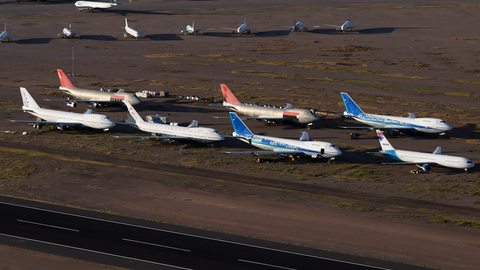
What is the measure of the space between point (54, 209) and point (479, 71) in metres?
119

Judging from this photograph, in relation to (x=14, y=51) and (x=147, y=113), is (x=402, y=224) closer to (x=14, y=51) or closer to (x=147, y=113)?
(x=147, y=113)

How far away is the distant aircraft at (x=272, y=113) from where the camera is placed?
316 ft

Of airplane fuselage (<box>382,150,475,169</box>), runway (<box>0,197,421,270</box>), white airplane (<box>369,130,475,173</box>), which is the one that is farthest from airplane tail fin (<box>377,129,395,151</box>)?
runway (<box>0,197,421,270</box>)

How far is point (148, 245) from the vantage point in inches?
2084

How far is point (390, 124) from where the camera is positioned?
93688 mm

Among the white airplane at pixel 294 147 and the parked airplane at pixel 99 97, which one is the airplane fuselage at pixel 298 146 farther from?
the parked airplane at pixel 99 97

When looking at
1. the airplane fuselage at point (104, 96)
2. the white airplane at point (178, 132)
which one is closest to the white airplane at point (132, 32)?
the airplane fuselage at point (104, 96)

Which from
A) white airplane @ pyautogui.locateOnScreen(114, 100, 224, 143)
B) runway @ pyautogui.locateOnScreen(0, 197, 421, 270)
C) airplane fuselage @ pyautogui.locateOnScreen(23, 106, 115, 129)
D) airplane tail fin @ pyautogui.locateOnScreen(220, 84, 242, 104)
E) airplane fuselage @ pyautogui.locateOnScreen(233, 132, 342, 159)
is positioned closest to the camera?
runway @ pyautogui.locateOnScreen(0, 197, 421, 270)

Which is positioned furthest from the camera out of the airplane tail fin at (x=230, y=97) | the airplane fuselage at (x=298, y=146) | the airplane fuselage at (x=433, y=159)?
the airplane tail fin at (x=230, y=97)

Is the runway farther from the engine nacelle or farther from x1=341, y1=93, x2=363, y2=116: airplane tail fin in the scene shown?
the engine nacelle

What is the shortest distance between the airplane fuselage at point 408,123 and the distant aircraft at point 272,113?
959cm

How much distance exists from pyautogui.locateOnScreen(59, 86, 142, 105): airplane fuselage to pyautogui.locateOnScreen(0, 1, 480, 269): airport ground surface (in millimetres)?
2692

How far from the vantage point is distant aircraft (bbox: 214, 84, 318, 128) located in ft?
316

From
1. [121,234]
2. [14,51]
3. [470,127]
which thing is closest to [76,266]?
[121,234]
